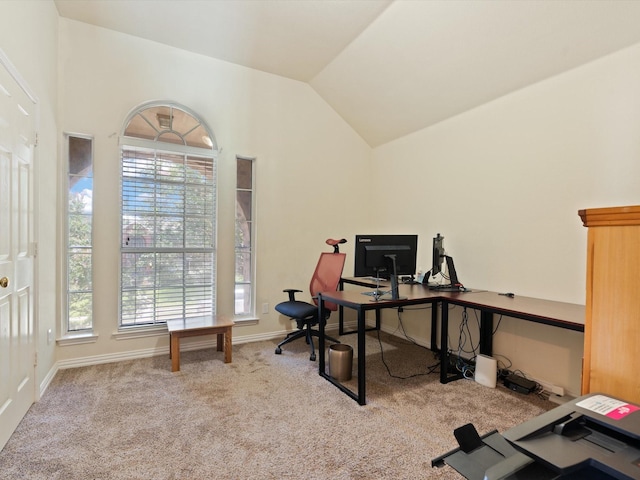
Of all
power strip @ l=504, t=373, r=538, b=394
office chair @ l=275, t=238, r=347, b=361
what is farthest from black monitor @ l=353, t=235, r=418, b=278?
power strip @ l=504, t=373, r=538, b=394

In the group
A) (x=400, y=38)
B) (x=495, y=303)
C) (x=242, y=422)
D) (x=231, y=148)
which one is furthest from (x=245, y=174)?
(x=495, y=303)

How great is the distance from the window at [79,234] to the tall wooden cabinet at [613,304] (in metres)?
3.70

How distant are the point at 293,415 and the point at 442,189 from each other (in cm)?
263

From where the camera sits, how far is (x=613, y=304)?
0.79 metres

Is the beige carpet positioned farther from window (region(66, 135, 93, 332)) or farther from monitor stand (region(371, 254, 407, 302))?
monitor stand (region(371, 254, 407, 302))

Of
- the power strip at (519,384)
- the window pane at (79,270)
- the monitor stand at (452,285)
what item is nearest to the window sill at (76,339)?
the window pane at (79,270)

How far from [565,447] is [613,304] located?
1.16 feet

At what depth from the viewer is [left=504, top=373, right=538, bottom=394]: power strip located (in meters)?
2.67

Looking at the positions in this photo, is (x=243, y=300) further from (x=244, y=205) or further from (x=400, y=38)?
(x=400, y=38)

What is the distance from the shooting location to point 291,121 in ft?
13.8

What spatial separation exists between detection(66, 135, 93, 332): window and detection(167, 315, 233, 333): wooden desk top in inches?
31.1

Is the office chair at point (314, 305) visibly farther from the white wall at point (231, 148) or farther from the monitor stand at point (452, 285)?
the monitor stand at point (452, 285)

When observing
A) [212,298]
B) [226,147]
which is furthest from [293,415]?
[226,147]

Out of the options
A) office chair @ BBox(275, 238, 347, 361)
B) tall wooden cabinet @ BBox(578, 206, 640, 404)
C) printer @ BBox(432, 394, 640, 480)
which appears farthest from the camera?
office chair @ BBox(275, 238, 347, 361)
